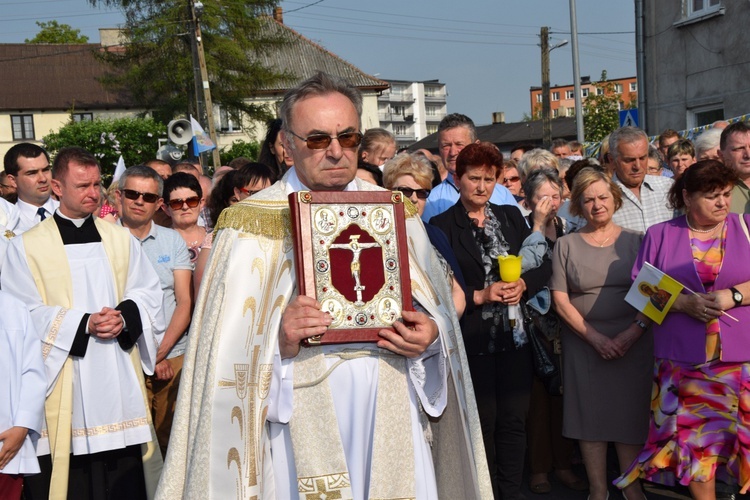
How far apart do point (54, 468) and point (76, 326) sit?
2.63ft

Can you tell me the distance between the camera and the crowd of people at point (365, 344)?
3475 mm

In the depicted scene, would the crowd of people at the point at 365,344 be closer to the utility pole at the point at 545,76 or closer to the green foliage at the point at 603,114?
the utility pole at the point at 545,76

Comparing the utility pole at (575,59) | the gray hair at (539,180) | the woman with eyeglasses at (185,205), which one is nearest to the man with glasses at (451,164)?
the gray hair at (539,180)

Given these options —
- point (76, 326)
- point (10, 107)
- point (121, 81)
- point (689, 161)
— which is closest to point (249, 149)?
point (121, 81)

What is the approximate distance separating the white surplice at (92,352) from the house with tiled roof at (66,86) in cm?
5282

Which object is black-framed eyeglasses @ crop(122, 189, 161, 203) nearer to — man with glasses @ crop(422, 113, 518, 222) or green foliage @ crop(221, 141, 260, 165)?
man with glasses @ crop(422, 113, 518, 222)

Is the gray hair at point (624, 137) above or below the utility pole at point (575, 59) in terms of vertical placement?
below

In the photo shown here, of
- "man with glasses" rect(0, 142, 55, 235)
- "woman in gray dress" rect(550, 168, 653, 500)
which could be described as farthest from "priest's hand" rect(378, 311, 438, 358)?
"man with glasses" rect(0, 142, 55, 235)

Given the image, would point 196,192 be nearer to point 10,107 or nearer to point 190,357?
point 190,357

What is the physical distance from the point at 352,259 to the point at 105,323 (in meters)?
2.15

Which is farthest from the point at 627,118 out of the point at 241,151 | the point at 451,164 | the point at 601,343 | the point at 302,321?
the point at 241,151

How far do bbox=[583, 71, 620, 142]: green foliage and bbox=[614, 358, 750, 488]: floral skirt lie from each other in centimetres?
4747

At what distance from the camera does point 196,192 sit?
6590 mm

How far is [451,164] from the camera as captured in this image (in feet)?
23.5
